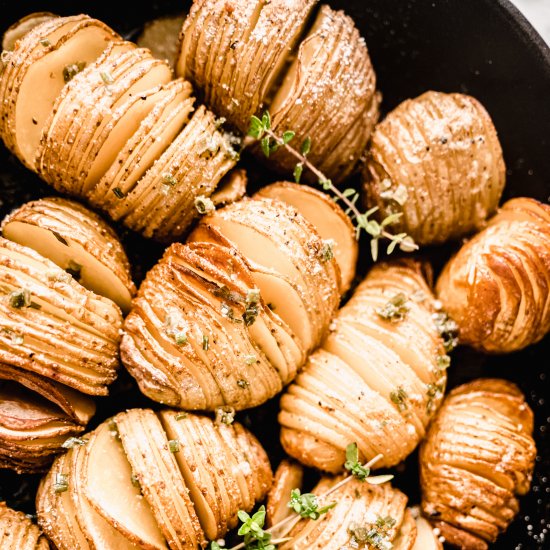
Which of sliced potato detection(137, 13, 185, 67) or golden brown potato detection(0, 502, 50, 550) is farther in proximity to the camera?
sliced potato detection(137, 13, 185, 67)

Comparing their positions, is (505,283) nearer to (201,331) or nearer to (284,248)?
(284,248)

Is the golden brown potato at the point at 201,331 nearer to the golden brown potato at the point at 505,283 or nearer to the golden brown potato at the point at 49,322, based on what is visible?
the golden brown potato at the point at 49,322

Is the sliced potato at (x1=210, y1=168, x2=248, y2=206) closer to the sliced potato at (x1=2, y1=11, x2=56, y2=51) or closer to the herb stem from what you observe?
the sliced potato at (x1=2, y1=11, x2=56, y2=51)

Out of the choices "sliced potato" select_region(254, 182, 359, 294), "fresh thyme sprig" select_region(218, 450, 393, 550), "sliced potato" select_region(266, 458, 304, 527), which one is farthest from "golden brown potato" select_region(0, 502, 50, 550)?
"sliced potato" select_region(254, 182, 359, 294)

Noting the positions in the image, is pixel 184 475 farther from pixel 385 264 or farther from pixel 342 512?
pixel 385 264

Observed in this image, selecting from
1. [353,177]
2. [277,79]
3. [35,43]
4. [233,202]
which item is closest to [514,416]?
[353,177]
